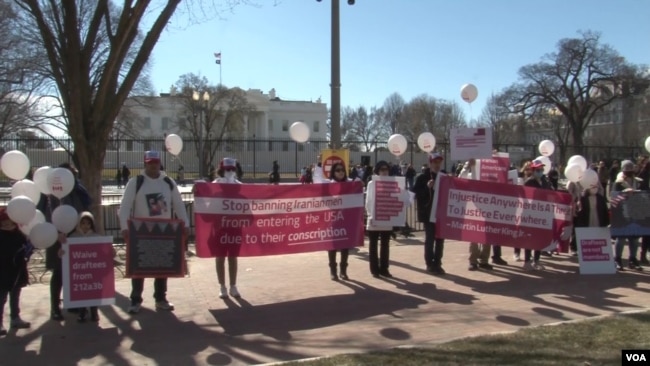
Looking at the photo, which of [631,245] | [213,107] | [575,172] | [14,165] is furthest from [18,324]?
[213,107]

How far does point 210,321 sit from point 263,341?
42.2 inches

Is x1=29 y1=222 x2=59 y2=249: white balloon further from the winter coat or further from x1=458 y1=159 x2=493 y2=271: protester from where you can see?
x1=458 y1=159 x2=493 y2=271: protester

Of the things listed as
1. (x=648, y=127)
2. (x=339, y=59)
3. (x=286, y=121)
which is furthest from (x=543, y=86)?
(x=339, y=59)

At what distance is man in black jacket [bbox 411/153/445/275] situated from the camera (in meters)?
9.55

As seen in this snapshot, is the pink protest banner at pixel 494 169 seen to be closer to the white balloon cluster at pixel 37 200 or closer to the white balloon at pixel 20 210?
the white balloon cluster at pixel 37 200

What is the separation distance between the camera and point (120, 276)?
998cm

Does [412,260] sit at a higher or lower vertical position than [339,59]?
lower

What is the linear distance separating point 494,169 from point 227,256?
571cm

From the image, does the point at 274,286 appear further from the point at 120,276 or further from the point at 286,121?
the point at 286,121

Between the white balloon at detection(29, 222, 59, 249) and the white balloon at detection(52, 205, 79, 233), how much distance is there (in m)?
0.18

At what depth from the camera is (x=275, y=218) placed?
8289 millimetres

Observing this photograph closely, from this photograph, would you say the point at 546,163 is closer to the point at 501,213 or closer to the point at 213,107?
the point at 501,213

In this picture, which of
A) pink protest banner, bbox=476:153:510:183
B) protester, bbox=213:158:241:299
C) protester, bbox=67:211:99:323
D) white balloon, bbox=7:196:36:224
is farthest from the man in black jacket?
white balloon, bbox=7:196:36:224

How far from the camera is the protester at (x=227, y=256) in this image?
26.0ft
